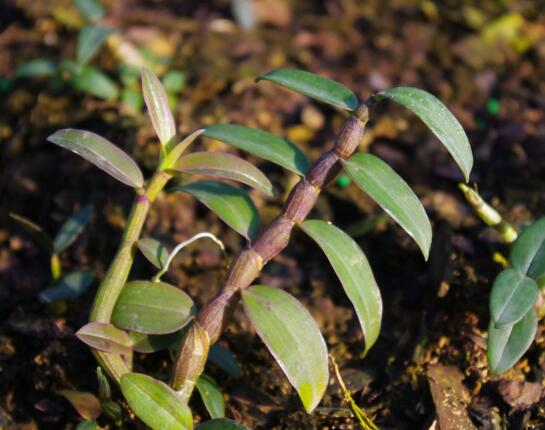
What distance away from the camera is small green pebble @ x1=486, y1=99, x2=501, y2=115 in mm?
2369

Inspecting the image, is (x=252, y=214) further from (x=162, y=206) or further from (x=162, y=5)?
(x=162, y=5)

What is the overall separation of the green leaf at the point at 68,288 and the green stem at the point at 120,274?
317mm

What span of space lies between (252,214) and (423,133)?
96cm

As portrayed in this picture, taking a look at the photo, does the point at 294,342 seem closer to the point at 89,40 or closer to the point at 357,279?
the point at 357,279

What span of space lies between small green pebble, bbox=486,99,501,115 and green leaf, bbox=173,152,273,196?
1.16 m

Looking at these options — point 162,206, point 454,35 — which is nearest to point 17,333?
point 162,206

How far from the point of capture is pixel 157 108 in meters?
1.44

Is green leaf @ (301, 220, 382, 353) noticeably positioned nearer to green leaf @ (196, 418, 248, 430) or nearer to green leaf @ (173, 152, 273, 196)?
green leaf @ (173, 152, 273, 196)

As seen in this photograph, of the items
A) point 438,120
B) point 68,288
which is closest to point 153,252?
point 68,288

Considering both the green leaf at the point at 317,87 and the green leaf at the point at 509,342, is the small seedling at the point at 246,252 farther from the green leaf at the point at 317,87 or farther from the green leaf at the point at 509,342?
the green leaf at the point at 509,342

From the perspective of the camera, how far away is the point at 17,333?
1.73m

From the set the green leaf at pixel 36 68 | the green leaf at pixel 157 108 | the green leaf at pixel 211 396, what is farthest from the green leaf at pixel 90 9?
the green leaf at pixel 211 396

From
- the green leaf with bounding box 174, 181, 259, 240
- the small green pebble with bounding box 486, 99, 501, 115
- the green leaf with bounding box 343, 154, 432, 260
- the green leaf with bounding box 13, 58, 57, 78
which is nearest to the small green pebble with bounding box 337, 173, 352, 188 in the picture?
the small green pebble with bounding box 486, 99, 501, 115

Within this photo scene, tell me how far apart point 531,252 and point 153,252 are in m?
0.68
